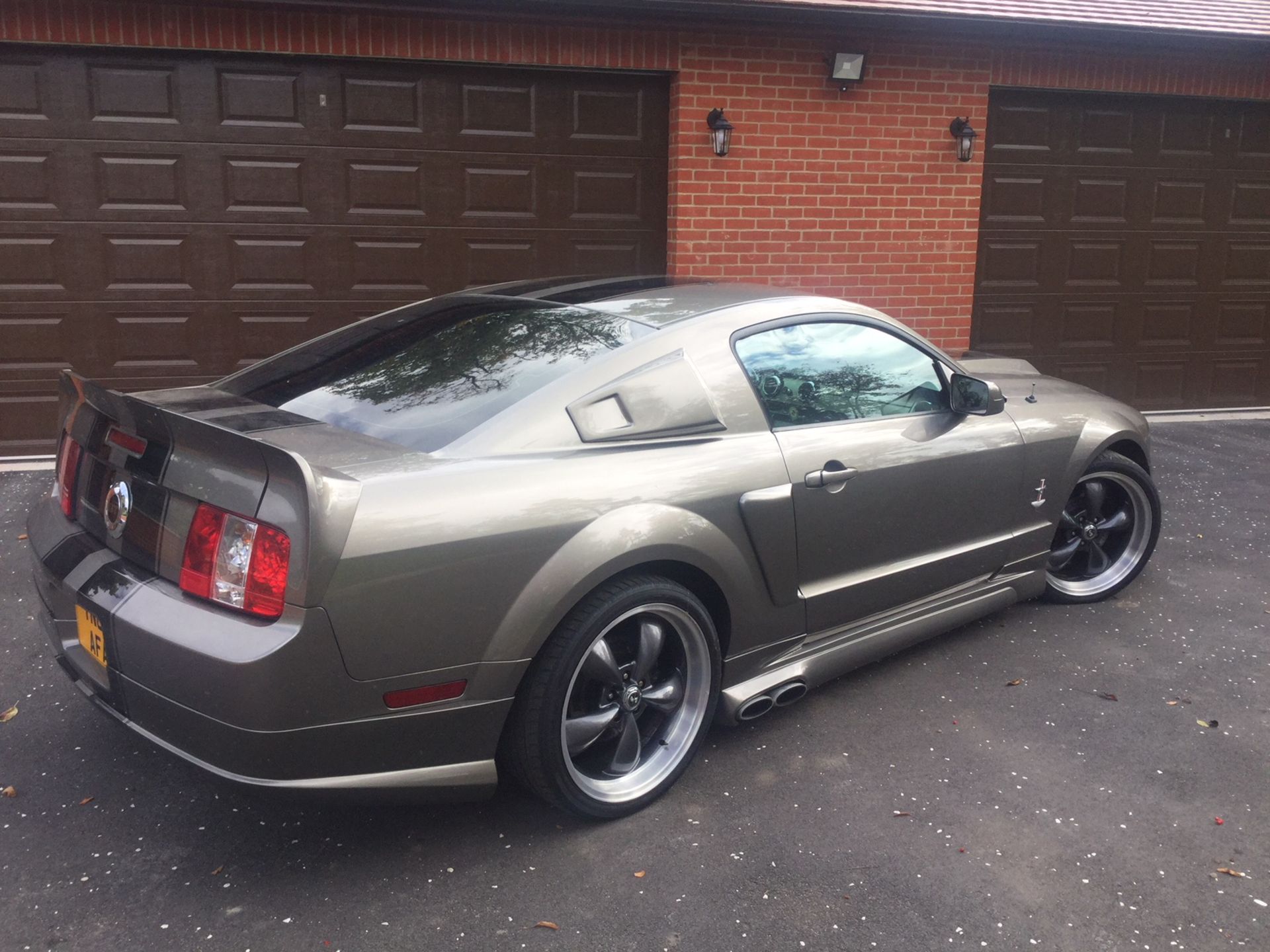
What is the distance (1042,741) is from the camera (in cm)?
371

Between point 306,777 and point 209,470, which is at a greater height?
point 209,470

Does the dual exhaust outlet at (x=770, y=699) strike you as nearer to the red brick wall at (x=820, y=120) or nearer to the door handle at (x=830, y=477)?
the door handle at (x=830, y=477)

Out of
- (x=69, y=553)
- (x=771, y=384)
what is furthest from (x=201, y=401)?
(x=771, y=384)

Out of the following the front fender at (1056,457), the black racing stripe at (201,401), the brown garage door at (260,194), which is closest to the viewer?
the black racing stripe at (201,401)

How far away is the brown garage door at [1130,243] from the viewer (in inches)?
346

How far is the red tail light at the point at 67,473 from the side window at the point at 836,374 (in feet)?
7.00

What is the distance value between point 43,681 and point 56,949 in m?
1.69

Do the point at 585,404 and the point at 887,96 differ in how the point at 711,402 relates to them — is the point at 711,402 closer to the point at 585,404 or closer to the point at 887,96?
the point at 585,404

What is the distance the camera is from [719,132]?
7668 mm

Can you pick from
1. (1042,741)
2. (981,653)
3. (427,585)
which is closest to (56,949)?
(427,585)

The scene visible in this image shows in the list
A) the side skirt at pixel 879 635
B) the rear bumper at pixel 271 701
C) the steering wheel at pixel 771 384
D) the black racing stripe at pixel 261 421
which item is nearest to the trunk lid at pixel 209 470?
the black racing stripe at pixel 261 421

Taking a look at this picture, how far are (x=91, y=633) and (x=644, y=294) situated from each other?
2101 mm

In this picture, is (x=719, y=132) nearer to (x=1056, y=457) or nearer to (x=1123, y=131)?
(x=1123, y=131)

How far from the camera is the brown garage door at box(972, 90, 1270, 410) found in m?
8.79
